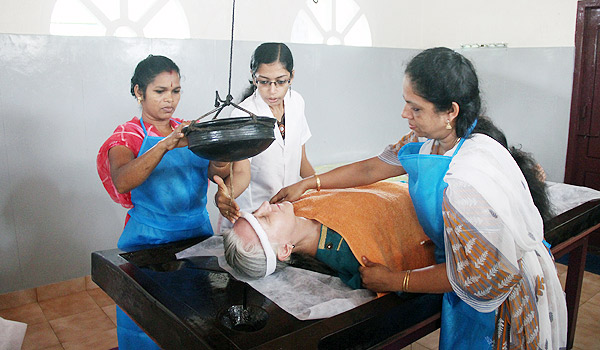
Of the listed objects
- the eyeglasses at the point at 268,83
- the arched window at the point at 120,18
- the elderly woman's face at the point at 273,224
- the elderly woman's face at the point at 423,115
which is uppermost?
the arched window at the point at 120,18

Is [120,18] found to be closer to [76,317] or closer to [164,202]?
[164,202]

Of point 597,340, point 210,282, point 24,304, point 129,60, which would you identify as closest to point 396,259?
point 210,282

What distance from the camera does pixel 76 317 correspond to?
306 centimetres

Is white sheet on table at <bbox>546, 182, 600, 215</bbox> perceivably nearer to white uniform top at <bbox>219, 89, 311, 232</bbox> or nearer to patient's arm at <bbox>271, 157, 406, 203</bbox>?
patient's arm at <bbox>271, 157, 406, 203</bbox>

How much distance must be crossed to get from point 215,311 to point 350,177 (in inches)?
39.7

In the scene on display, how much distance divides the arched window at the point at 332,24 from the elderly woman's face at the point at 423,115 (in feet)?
8.44

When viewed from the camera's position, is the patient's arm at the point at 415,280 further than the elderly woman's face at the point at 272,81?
No

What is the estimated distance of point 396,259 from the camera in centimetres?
178

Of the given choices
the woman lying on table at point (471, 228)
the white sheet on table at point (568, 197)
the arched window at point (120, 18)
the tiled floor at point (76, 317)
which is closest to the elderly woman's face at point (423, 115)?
the woman lying on table at point (471, 228)

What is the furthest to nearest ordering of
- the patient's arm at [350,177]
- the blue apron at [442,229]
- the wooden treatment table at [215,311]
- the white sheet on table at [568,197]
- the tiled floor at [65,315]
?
1. the tiled floor at [65,315]
2. the white sheet on table at [568,197]
3. the patient's arm at [350,177]
4. the blue apron at [442,229]
5. the wooden treatment table at [215,311]

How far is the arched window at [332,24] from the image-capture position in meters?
4.04

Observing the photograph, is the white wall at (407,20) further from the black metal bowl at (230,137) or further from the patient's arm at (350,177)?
the black metal bowl at (230,137)

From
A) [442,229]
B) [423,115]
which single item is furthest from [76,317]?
[423,115]

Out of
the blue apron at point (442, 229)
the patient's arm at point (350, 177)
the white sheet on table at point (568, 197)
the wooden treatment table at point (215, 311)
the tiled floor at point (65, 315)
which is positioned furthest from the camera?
the tiled floor at point (65, 315)
